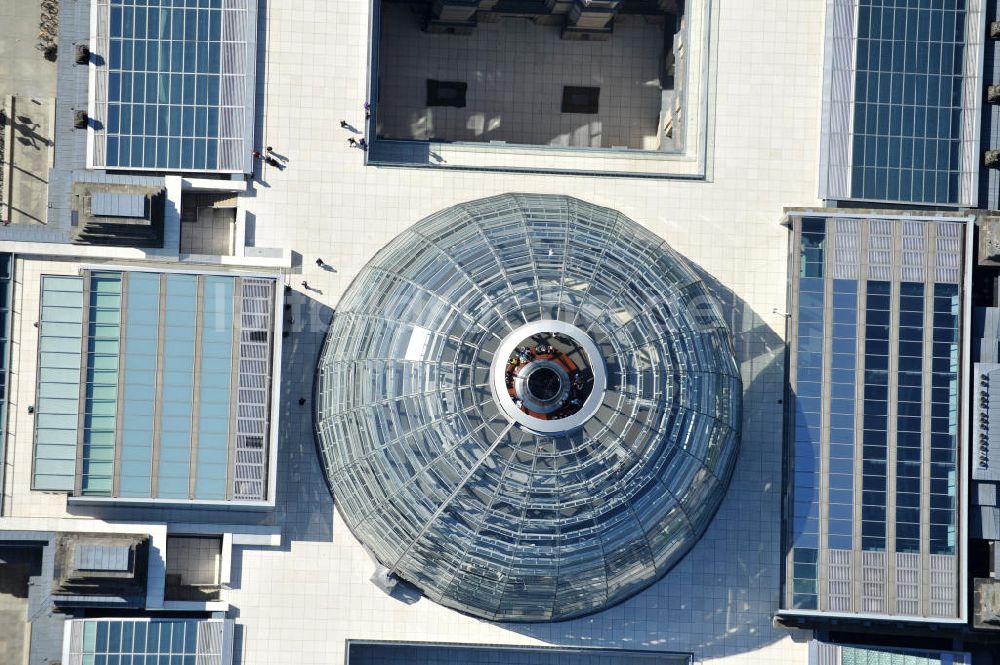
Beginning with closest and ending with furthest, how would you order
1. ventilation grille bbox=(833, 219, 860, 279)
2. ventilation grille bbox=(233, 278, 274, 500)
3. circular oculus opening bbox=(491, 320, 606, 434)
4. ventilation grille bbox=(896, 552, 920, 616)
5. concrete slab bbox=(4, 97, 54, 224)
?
circular oculus opening bbox=(491, 320, 606, 434) → ventilation grille bbox=(233, 278, 274, 500) → ventilation grille bbox=(896, 552, 920, 616) → ventilation grille bbox=(833, 219, 860, 279) → concrete slab bbox=(4, 97, 54, 224)

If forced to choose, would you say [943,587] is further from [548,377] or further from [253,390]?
[253,390]

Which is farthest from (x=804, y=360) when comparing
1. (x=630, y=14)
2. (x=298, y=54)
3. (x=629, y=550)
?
(x=298, y=54)

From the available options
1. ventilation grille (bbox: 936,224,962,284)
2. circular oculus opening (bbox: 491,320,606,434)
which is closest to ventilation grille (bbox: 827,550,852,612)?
ventilation grille (bbox: 936,224,962,284)

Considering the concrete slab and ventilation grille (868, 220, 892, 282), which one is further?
the concrete slab

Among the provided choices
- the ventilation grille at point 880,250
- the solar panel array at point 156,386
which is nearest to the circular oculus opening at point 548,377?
the solar panel array at point 156,386

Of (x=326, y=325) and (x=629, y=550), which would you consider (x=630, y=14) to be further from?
(x=629, y=550)

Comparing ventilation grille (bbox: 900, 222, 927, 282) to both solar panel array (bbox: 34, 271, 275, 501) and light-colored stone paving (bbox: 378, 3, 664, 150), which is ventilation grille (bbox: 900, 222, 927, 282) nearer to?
light-colored stone paving (bbox: 378, 3, 664, 150)
